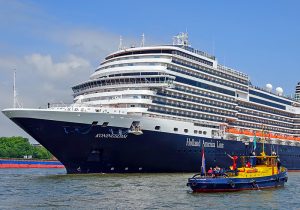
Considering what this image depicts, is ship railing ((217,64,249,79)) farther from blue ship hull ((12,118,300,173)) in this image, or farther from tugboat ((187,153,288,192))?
tugboat ((187,153,288,192))

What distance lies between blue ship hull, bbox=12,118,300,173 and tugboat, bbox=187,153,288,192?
12070 millimetres

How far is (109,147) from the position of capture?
178 ft

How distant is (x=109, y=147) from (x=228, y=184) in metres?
16.8

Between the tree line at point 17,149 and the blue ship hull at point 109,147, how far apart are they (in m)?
105

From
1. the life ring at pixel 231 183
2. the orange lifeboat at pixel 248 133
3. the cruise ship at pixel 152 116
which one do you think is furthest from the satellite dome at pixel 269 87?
the life ring at pixel 231 183

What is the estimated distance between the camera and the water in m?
32.8

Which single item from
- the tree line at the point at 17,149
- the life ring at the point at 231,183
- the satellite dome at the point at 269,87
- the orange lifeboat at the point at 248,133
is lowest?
the life ring at the point at 231,183

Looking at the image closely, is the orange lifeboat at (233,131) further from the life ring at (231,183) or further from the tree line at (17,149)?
the tree line at (17,149)

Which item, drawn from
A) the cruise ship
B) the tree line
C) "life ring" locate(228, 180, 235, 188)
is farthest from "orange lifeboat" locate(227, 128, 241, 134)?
the tree line

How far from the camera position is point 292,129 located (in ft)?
305

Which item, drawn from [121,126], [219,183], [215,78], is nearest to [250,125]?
[215,78]

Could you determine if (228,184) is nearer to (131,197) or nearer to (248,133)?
(131,197)

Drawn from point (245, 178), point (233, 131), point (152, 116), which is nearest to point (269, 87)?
point (233, 131)

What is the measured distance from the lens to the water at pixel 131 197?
3281 cm
